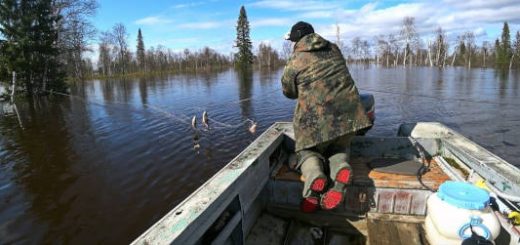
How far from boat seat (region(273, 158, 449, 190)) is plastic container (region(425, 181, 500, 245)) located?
22.3 inches

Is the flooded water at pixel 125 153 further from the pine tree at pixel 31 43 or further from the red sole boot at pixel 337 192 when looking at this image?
the pine tree at pixel 31 43

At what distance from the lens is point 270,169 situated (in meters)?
3.63

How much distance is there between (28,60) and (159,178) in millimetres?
20230

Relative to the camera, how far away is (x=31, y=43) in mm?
21172

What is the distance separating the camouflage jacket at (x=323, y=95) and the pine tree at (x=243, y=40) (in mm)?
61353

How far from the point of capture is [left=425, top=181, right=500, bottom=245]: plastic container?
2.23 meters

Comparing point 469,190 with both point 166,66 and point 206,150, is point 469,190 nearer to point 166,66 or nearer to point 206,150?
point 206,150

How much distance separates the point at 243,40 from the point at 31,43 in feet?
150

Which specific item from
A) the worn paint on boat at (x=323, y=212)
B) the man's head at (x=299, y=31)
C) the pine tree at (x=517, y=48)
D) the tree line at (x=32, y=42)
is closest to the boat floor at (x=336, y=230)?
the worn paint on boat at (x=323, y=212)

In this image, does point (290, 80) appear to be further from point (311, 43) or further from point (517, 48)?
point (517, 48)

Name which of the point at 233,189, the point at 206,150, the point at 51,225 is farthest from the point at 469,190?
the point at 206,150

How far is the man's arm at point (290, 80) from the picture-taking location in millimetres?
3094

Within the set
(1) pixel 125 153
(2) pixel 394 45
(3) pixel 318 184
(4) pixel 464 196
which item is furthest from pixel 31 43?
(2) pixel 394 45

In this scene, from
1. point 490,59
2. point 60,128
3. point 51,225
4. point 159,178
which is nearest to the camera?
point 51,225
